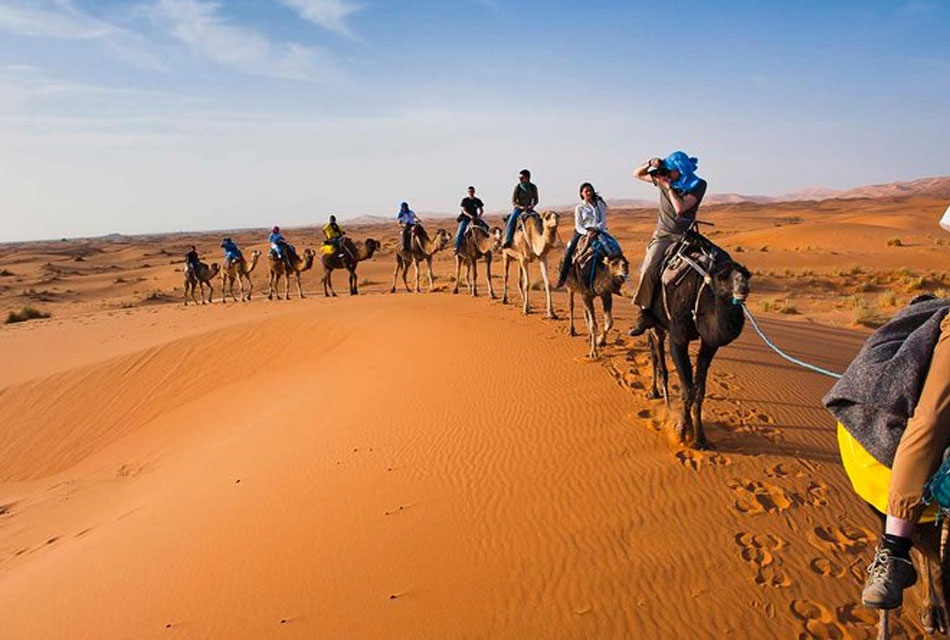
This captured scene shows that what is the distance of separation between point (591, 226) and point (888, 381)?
6.88 metres

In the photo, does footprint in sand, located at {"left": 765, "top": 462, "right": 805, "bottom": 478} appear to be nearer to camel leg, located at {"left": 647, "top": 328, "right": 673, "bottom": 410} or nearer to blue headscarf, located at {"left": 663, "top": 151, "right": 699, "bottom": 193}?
camel leg, located at {"left": 647, "top": 328, "right": 673, "bottom": 410}

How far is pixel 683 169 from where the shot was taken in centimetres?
607

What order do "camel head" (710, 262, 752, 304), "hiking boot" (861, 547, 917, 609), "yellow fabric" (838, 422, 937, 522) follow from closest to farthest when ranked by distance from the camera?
"hiking boot" (861, 547, 917, 609) → "yellow fabric" (838, 422, 937, 522) → "camel head" (710, 262, 752, 304)

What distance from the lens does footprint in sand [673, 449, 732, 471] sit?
231 inches

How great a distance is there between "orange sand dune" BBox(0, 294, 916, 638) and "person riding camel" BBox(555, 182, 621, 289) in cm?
163

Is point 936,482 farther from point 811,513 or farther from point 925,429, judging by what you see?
point 811,513

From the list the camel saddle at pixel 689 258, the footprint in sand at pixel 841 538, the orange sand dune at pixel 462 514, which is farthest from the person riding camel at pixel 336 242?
the footprint in sand at pixel 841 538

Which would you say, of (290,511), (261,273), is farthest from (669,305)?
(261,273)

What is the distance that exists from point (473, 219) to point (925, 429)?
1429cm

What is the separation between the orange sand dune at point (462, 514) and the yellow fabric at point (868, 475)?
1257 millimetres

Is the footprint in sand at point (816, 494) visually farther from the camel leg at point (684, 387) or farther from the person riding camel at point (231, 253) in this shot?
the person riding camel at point (231, 253)

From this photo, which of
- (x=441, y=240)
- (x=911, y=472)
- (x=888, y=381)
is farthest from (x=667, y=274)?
(x=441, y=240)

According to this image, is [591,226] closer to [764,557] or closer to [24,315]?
[764,557]

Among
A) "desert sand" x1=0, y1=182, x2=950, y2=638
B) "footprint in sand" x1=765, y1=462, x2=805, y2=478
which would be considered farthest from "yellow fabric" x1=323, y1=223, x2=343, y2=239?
"footprint in sand" x1=765, y1=462, x2=805, y2=478
